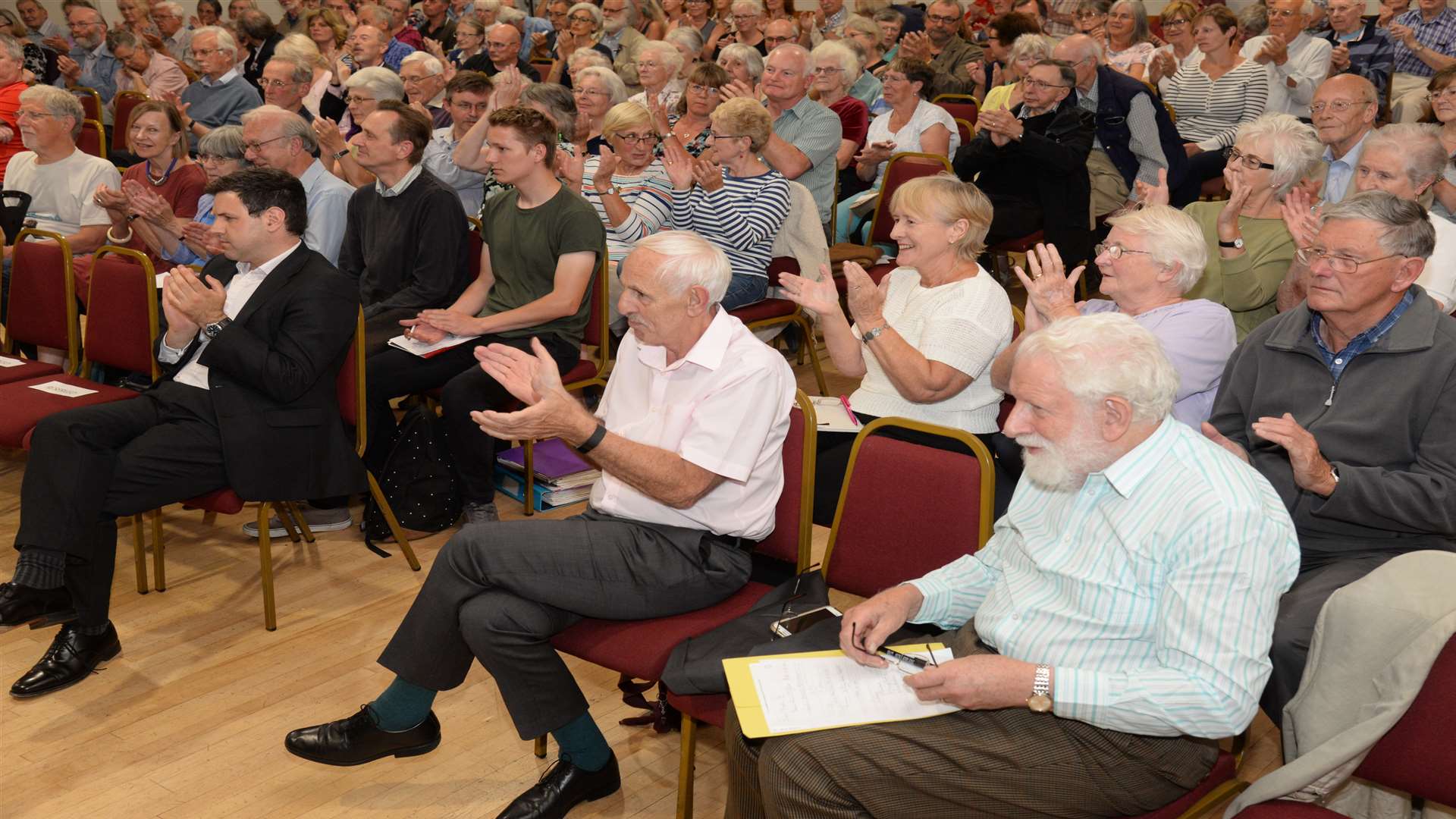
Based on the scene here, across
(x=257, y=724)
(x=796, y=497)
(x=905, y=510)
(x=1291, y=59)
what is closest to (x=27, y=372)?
(x=257, y=724)

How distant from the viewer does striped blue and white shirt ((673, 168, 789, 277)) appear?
4262 millimetres

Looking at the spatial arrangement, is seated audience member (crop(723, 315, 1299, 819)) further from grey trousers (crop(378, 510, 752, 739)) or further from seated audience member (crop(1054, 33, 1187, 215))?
seated audience member (crop(1054, 33, 1187, 215))

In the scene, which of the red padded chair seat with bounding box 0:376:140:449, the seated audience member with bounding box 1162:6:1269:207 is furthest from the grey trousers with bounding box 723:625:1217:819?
the seated audience member with bounding box 1162:6:1269:207

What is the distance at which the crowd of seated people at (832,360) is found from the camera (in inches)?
70.3

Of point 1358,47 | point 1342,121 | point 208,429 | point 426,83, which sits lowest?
point 208,429

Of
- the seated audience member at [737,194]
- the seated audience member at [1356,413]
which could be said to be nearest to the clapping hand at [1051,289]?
the seated audience member at [1356,413]

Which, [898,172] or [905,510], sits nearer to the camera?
[905,510]

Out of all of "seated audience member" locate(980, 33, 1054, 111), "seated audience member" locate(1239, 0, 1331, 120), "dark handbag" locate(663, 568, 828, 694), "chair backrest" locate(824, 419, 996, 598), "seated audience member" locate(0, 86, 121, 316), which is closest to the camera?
"dark handbag" locate(663, 568, 828, 694)

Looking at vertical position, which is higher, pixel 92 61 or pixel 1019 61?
pixel 1019 61

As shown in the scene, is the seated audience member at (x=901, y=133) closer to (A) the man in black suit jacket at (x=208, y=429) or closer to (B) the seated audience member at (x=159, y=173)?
(B) the seated audience member at (x=159, y=173)

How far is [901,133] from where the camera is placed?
584cm

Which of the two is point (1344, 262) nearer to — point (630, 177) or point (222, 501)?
point (222, 501)

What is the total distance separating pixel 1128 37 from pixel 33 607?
6122mm

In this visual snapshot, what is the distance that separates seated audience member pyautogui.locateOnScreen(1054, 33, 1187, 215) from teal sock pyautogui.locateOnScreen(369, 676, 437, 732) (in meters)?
3.78
